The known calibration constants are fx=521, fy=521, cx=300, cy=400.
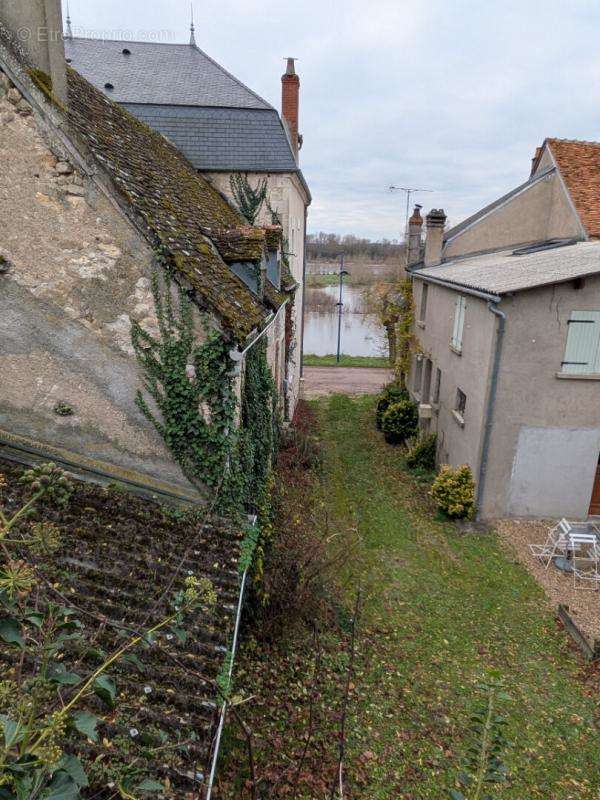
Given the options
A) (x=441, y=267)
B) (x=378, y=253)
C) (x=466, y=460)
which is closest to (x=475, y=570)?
(x=466, y=460)

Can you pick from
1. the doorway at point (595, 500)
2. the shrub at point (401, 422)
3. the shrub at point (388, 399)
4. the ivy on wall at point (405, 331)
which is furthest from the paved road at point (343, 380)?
the doorway at point (595, 500)

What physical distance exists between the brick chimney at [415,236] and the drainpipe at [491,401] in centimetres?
1060

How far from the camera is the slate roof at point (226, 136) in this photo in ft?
43.1

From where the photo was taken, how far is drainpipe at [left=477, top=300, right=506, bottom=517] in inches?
418

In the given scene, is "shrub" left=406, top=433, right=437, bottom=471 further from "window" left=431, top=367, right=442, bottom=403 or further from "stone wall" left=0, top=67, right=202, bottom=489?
"stone wall" left=0, top=67, right=202, bottom=489

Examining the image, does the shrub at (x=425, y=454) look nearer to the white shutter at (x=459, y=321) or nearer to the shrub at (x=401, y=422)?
the shrub at (x=401, y=422)

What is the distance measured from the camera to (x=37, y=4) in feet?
18.2

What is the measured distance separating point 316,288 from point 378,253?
1421cm

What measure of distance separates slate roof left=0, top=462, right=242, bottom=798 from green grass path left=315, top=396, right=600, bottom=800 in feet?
8.87

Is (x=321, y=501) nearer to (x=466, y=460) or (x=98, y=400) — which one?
(x=466, y=460)

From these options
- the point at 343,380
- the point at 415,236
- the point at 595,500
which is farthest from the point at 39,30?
the point at 343,380

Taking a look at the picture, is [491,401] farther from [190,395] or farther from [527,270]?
[190,395]

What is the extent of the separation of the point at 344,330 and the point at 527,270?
120ft

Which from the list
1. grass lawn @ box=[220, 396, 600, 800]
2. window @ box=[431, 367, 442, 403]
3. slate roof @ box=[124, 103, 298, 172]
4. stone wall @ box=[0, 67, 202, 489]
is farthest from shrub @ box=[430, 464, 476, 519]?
slate roof @ box=[124, 103, 298, 172]
